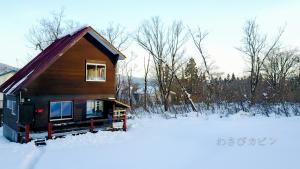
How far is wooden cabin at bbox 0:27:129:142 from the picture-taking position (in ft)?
62.4

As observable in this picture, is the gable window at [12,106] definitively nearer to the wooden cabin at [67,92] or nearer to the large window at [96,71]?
the wooden cabin at [67,92]

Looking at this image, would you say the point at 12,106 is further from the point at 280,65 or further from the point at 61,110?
the point at 280,65

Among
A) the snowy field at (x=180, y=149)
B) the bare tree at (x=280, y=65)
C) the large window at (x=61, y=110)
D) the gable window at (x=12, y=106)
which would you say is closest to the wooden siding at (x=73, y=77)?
the large window at (x=61, y=110)

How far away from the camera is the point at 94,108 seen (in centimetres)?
2273

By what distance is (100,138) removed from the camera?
1862 cm

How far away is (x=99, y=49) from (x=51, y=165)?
12069mm

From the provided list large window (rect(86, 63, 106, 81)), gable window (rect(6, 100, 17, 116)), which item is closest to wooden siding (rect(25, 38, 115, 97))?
large window (rect(86, 63, 106, 81))

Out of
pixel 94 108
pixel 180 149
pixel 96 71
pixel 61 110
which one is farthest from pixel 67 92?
pixel 180 149

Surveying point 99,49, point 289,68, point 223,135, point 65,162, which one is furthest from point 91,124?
point 289,68

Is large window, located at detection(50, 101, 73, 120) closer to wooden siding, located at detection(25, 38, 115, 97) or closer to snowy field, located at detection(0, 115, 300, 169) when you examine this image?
wooden siding, located at detection(25, 38, 115, 97)

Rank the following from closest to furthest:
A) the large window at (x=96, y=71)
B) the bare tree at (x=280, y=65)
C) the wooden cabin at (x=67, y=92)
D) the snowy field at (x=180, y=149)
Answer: the snowy field at (x=180, y=149)
the wooden cabin at (x=67, y=92)
the large window at (x=96, y=71)
the bare tree at (x=280, y=65)

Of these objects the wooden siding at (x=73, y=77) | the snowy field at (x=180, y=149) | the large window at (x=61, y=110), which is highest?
the wooden siding at (x=73, y=77)

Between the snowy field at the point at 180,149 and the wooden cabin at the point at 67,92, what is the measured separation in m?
2.27

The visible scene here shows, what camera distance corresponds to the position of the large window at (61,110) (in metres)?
20.3
